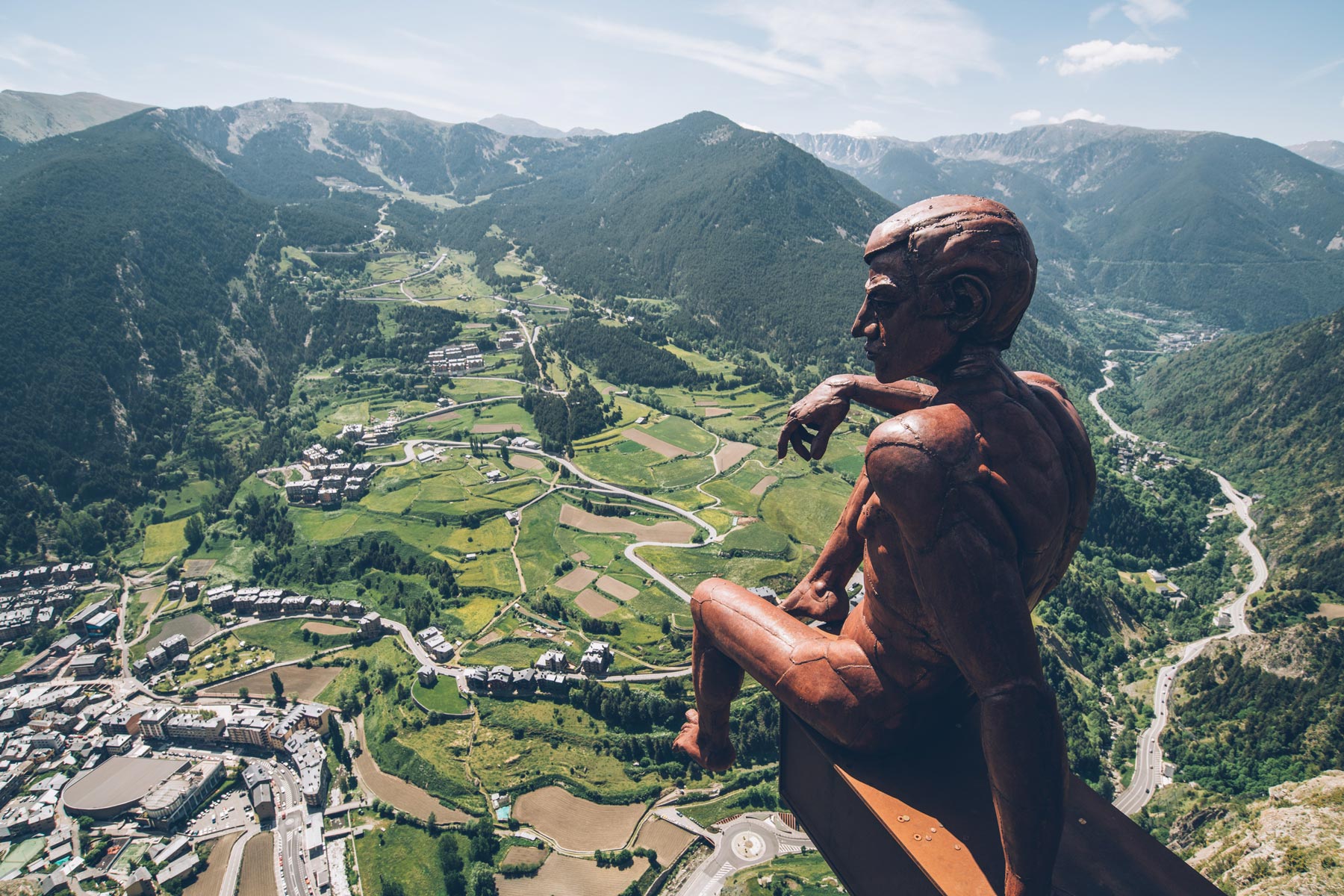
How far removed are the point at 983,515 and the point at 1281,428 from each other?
107m

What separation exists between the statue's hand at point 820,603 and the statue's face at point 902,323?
9.37 ft

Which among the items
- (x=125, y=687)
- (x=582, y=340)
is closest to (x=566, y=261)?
(x=582, y=340)

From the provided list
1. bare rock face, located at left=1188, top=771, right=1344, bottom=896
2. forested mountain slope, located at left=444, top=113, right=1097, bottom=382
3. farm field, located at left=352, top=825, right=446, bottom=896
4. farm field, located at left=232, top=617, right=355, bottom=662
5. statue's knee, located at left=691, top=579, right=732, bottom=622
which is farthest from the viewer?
forested mountain slope, located at left=444, top=113, right=1097, bottom=382

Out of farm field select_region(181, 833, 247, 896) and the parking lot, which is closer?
farm field select_region(181, 833, 247, 896)

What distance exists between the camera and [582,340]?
111 meters

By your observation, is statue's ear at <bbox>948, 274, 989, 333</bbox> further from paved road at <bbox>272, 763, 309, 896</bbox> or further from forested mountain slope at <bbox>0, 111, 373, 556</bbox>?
forested mountain slope at <bbox>0, 111, 373, 556</bbox>

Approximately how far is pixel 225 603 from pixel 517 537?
75.0 feet

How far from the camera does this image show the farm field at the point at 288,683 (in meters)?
42.9

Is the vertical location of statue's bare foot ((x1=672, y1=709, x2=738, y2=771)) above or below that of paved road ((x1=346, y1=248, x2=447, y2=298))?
below

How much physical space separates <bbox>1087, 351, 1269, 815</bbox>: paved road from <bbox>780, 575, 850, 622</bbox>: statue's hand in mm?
27806

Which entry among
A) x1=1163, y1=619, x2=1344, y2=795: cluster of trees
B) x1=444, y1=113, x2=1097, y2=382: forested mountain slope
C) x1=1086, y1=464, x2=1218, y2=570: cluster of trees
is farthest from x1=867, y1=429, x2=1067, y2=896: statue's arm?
x1=444, y1=113, x2=1097, y2=382: forested mountain slope

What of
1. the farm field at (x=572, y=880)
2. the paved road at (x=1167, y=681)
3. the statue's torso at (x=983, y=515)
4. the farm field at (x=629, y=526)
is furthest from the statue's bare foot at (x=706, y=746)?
the farm field at (x=629, y=526)

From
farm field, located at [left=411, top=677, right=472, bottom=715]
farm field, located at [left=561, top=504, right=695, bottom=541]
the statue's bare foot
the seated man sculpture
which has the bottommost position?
farm field, located at [left=411, top=677, right=472, bottom=715]

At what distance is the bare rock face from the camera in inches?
748
